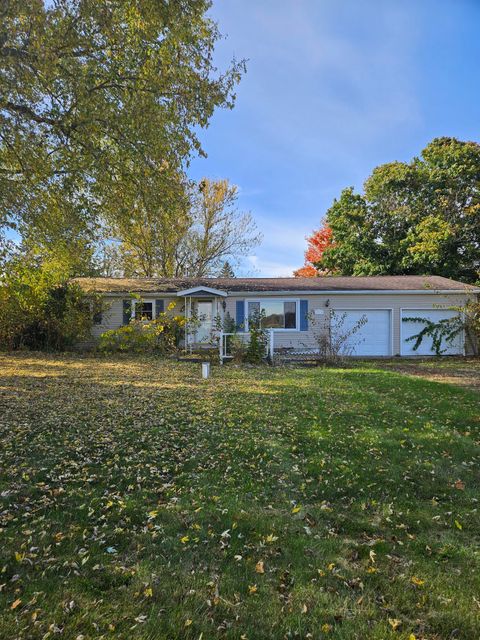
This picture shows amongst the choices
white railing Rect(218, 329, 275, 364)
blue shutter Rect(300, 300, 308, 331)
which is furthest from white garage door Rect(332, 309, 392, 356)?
white railing Rect(218, 329, 275, 364)

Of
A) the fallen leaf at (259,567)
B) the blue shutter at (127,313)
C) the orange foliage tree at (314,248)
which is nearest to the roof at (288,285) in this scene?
the blue shutter at (127,313)

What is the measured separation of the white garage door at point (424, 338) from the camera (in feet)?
53.8

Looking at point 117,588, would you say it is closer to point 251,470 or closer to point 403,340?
point 251,470

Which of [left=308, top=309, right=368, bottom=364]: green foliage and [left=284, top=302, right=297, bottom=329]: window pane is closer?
[left=308, top=309, right=368, bottom=364]: green foliage

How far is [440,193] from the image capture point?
22.1m

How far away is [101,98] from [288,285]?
1200 cm

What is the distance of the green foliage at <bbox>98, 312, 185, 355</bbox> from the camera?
15.0 meters

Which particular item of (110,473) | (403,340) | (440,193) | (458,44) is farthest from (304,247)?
(110,473)

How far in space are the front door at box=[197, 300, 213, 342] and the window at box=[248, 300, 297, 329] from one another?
170 cm

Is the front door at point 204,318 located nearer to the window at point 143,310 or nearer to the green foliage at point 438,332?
the window at point 143,310

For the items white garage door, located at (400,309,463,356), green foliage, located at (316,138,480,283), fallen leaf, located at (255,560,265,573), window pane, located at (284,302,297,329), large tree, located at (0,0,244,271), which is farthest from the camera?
green foliage, located at (316,138,480,283)

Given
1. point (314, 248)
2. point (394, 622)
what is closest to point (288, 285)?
point (394, 622)

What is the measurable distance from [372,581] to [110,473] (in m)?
2.67

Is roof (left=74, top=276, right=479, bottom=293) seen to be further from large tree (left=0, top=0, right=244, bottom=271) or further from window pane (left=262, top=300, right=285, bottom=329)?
large tree (left=0, top=0, right=244, bottom=271)
